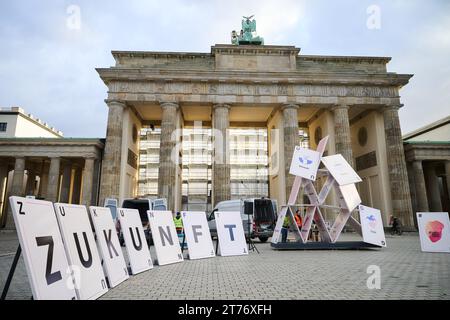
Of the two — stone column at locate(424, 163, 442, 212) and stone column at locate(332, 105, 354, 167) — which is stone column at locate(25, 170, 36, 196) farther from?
stone column at locate(424, 163, 442, 212)

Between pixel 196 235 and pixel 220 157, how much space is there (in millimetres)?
18540

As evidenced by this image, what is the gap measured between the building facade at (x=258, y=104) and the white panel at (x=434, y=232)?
16.4 m

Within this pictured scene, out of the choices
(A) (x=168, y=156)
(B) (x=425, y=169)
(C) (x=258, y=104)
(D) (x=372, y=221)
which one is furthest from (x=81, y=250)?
(B) (x=425, y=169)

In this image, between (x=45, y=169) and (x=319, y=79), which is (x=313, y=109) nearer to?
(x=319, y=79)

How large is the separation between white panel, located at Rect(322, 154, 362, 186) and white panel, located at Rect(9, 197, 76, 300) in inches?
458

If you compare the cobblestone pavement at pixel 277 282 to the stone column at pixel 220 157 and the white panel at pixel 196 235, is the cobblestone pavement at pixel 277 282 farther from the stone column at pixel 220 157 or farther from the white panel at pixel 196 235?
the stone column at pixel 220 157

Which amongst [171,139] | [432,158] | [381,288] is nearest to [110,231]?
[381,288]

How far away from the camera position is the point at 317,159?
13.2 metres

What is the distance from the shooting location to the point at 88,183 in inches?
1109

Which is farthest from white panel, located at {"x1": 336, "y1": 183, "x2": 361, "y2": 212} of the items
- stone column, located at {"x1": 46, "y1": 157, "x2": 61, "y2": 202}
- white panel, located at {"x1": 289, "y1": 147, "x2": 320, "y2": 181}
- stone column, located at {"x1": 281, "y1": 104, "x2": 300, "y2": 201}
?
stone column, located at {"x1": 46, "y1": 157, "x2": 61, "y2": 202}

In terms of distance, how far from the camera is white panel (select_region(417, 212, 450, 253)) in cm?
1192

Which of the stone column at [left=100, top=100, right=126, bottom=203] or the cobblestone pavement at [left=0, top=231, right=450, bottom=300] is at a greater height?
the stone column at [left=100, top=100, right=126, bottom=203]

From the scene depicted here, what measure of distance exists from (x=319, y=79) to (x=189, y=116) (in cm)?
1653

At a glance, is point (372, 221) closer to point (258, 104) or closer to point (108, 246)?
point (108, 246)
